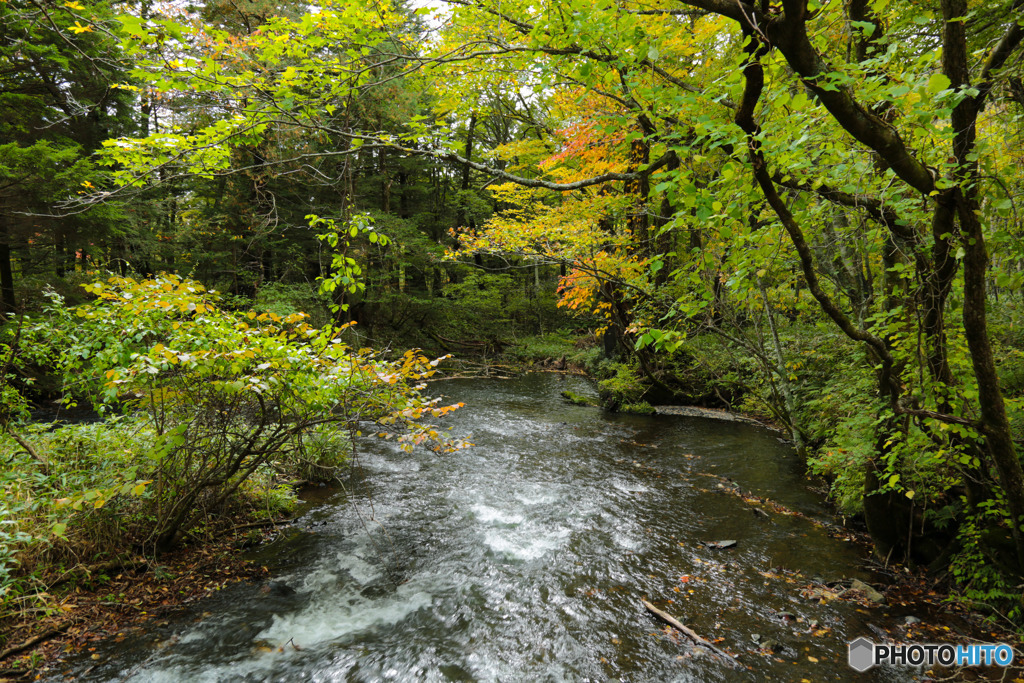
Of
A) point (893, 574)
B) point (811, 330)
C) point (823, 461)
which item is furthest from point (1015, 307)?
point (811, 330)

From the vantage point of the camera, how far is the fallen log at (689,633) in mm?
3500

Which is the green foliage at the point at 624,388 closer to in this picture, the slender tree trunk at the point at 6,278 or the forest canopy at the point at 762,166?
the forest canopy at the point at 762,166

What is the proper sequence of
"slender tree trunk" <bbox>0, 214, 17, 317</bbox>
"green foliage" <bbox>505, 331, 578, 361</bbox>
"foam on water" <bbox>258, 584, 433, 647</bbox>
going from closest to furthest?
"foam on water" <bbox>258, 584, 433, 647</bbox>, "slender tree trunk" <bbox>0, 214, 17, 317</bbox>, "green foliage" <bbox>505, 331, 578, 361</bbox>

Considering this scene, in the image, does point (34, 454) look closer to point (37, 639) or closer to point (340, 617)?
point (37, 639)

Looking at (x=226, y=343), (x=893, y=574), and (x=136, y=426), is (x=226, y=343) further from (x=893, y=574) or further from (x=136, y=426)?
(x=893, y=574)

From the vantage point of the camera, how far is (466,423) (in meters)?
10.8

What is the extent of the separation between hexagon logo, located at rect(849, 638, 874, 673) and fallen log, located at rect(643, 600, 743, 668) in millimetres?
883

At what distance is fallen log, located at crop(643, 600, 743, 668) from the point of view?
3500 mm

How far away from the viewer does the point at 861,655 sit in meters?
3.49

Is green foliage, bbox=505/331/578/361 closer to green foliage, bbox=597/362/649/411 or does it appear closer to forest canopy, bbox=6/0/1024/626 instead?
green foliage, bbox=597/362/649/411

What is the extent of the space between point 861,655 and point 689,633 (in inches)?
50.3

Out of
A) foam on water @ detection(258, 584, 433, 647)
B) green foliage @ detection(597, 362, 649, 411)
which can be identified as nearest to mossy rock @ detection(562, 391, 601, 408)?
green foliage @ detection(597, 362, 649, 411)

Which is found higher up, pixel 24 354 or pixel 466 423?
pixel 24 354

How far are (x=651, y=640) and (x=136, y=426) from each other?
603 cm
